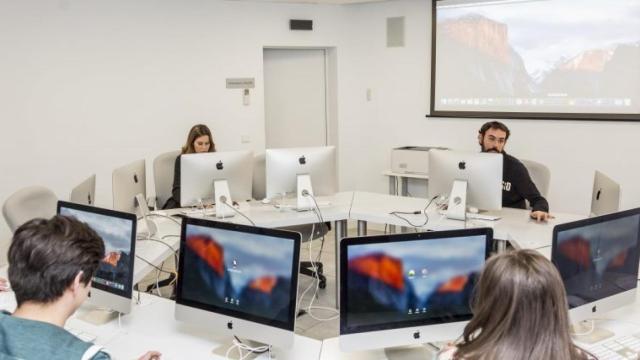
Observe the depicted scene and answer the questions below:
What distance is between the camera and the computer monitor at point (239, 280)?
A: 6.57 feet

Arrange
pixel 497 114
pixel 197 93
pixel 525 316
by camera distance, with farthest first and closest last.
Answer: pixel 197 93 < pixel 497 114 < pixel 525 316

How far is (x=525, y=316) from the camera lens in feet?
4.64

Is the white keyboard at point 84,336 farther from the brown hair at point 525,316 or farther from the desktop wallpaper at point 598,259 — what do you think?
the desktop wallpaper at point 598,259

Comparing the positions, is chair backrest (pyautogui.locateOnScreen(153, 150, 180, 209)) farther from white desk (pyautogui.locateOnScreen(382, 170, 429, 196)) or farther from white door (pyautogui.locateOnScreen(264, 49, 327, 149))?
white desk (pyautogui.locateOnScreen(382, 170, 429, 196))

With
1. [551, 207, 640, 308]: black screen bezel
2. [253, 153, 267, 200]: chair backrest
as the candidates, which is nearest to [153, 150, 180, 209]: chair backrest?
[253, 153, 267, 200]: chair backrest

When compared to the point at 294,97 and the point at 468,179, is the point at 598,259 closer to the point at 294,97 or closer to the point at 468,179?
the point at 468,179

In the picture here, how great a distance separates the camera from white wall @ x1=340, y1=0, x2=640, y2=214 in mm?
5043

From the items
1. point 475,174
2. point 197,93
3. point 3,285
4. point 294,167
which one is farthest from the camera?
point 197,93

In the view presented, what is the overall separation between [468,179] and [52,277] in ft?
8.14

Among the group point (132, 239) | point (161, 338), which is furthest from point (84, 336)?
point (132, 239)

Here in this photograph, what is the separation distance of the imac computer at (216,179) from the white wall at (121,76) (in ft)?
6.63

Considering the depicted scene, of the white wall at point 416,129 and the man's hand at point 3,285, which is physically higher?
the white wall at point 416,129

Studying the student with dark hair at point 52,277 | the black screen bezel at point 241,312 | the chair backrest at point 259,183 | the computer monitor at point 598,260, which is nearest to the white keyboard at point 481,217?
the computer monitor at point 598,260

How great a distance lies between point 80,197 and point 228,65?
296cm
